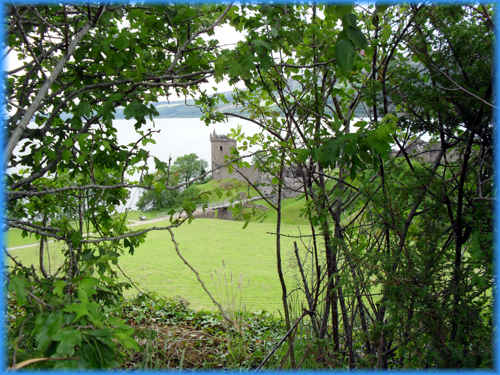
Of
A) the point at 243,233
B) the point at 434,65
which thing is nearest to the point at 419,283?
the point at 434,65

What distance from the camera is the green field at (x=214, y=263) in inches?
133

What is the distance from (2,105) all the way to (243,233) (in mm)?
3776

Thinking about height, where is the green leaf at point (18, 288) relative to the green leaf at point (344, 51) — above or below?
below

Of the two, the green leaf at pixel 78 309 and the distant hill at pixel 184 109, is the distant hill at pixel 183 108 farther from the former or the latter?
the green leaf at pixel 78 309

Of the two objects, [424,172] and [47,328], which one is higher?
[424,172]

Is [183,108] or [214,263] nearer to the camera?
[183,108]

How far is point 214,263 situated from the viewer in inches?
159

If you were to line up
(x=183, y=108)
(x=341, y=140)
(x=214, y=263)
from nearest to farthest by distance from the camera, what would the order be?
(x=341, y=140)
(x=183, y=108)
(x=214, y=263)

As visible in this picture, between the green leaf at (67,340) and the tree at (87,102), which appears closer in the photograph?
the green leaf at (67,340)

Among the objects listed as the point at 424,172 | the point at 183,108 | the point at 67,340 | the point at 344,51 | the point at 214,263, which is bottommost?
the point at 214,263

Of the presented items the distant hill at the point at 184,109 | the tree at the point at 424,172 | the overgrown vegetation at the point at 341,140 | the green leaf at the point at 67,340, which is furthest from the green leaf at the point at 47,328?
the distant hill at the point at 184,109

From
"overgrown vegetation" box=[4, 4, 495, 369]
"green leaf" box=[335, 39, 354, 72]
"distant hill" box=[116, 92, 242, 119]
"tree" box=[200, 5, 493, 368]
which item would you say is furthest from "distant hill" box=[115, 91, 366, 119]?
"green leaf" box=[335, 39, 354, 72]

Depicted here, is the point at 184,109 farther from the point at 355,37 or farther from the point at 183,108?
the point at 355,37

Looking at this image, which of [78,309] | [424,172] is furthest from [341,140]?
[78,309]
